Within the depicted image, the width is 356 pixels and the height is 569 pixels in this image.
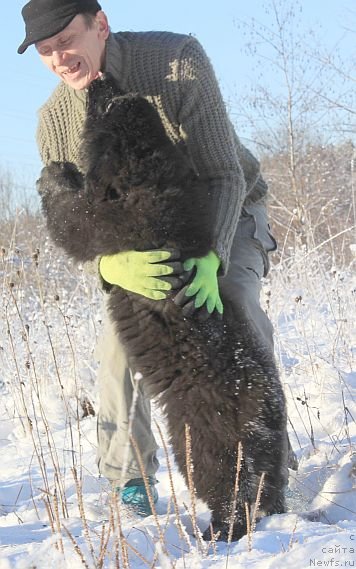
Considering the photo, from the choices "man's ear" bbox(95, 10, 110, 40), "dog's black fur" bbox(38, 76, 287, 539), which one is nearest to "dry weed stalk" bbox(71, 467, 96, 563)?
"dog's black fur" bbox(38, 76, 287, 539)

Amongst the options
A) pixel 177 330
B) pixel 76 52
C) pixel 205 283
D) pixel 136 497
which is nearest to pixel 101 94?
pixel 76 52

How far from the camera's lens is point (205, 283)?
234 centimetres

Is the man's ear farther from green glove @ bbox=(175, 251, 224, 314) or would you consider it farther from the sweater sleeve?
green glove @ bbox=(175, 251, 224, 314)

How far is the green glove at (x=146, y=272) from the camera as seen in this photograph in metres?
2.31

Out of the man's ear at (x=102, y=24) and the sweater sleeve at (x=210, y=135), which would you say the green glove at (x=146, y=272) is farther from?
the man's ear at (x=102, y=24)

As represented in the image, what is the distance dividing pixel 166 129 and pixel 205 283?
25.2 inches

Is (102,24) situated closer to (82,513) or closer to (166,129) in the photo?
(166,129)

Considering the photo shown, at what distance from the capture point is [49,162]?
8.83 feet

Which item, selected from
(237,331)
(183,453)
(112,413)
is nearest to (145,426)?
(112,413)

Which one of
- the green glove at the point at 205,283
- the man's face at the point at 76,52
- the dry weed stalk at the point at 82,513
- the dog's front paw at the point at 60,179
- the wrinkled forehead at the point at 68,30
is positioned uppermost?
the wrinkled forehead at the point at 68,30

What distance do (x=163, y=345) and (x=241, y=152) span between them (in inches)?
39.0

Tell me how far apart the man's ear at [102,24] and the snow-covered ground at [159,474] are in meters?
1.32

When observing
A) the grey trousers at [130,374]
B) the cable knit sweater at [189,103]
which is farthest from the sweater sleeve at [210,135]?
the grey trousers at [130,374]

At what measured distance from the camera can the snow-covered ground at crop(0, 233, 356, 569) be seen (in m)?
1.71
